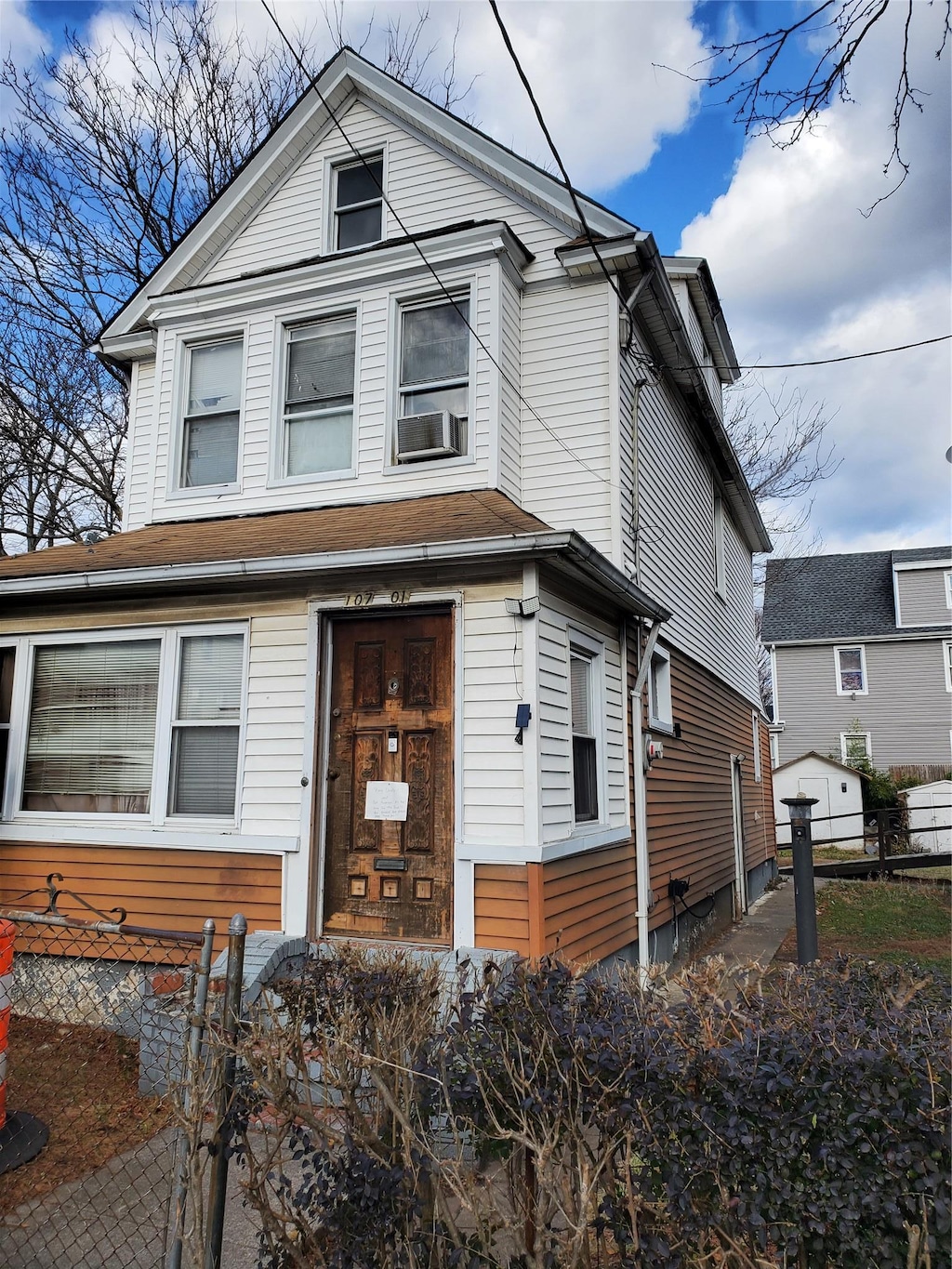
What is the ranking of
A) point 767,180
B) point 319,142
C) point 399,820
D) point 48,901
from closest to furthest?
1. point 767,180
2. point 399,820
3. point 48,901
4. point 319,142

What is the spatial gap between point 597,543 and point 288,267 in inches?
165

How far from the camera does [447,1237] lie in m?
2.41

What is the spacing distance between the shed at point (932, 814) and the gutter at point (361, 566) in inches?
653

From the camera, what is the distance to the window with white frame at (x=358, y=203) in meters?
8.90

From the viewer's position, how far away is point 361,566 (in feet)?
20.2

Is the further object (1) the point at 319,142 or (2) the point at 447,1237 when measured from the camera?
(1) the point at 319,142

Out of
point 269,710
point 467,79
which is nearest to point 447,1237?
point 269,710

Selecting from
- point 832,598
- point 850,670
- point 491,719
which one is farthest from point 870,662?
point 491,719

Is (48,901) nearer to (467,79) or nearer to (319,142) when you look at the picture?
(319,142)

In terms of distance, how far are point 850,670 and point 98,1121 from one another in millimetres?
27191

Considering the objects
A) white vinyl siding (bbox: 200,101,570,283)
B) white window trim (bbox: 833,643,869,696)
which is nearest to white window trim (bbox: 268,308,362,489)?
white vinyl siding (bbox: 200,101,570,283)

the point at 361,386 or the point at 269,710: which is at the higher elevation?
the point at 361,386

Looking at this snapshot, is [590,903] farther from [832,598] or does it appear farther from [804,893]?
[832,598]

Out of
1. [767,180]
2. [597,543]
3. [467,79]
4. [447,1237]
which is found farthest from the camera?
[467,79]
